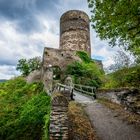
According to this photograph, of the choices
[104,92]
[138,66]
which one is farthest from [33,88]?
[138,66]

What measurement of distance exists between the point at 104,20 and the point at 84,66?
19.4 meters

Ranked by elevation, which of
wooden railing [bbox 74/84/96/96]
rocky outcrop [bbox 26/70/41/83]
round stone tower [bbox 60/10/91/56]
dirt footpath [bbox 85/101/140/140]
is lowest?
dirt footpath [bbox 85/101/140/140]

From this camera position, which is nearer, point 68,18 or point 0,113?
point 0,113

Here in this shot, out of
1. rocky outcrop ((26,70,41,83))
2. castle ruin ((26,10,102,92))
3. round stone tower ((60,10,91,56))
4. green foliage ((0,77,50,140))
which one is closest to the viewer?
green foliage ((0,77,50,140))

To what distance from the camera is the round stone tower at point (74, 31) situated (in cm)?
3588

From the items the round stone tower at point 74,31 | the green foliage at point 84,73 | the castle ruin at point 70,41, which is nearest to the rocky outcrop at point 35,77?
the castle ruin at point 70,41

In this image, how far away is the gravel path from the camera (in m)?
9.10

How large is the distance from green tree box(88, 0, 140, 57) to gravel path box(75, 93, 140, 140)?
4.03 metres

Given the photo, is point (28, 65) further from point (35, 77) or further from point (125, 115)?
point (125, 115)

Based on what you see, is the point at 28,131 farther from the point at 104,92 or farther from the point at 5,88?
the point at 5,88

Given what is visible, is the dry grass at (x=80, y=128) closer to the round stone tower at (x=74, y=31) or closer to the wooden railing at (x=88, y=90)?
the wooden railing at (x=88, y=90)

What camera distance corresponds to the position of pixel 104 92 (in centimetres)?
1741

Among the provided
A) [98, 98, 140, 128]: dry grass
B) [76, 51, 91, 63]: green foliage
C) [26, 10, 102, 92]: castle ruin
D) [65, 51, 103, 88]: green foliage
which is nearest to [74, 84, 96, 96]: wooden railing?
[65, 51, 103, 88]: green foliage

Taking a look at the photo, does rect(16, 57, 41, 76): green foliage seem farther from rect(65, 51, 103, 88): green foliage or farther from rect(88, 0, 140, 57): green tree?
rect(88, 0, 140, 57): green tree
